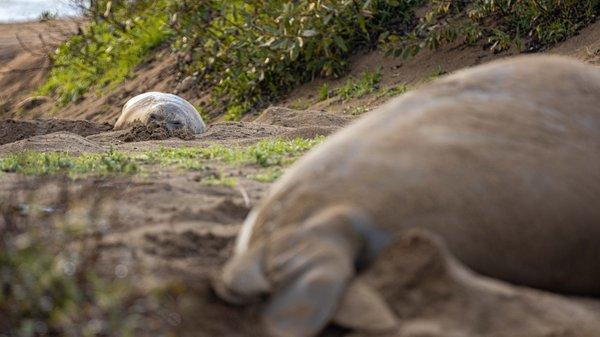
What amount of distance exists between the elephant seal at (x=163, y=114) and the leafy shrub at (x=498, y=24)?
230 centimetres

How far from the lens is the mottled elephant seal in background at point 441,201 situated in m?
2.60

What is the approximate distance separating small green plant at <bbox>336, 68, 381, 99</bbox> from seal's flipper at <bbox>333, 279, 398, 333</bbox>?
26.8 ft

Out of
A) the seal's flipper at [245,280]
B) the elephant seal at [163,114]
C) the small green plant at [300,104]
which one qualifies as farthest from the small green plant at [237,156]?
the small green plant at [300,104]

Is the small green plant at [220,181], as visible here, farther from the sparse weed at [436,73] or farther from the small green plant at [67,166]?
the sparse weed at [436,73]

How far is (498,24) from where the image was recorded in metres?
10.7

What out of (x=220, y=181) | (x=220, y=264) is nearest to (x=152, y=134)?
(x=220, y=181)

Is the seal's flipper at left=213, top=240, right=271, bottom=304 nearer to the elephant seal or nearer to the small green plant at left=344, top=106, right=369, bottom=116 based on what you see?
the elephant seal

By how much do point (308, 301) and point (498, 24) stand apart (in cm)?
860

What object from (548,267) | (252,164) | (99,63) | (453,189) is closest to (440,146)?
(453,189)

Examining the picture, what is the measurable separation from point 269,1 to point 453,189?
29.6ft

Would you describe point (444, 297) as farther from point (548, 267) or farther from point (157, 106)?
point (157, 106)

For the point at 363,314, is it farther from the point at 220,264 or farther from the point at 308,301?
the point at 220,264

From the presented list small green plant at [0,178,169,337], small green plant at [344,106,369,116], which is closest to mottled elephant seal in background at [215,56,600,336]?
small green plant at [0,178,169,337]

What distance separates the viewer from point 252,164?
5.16 m
